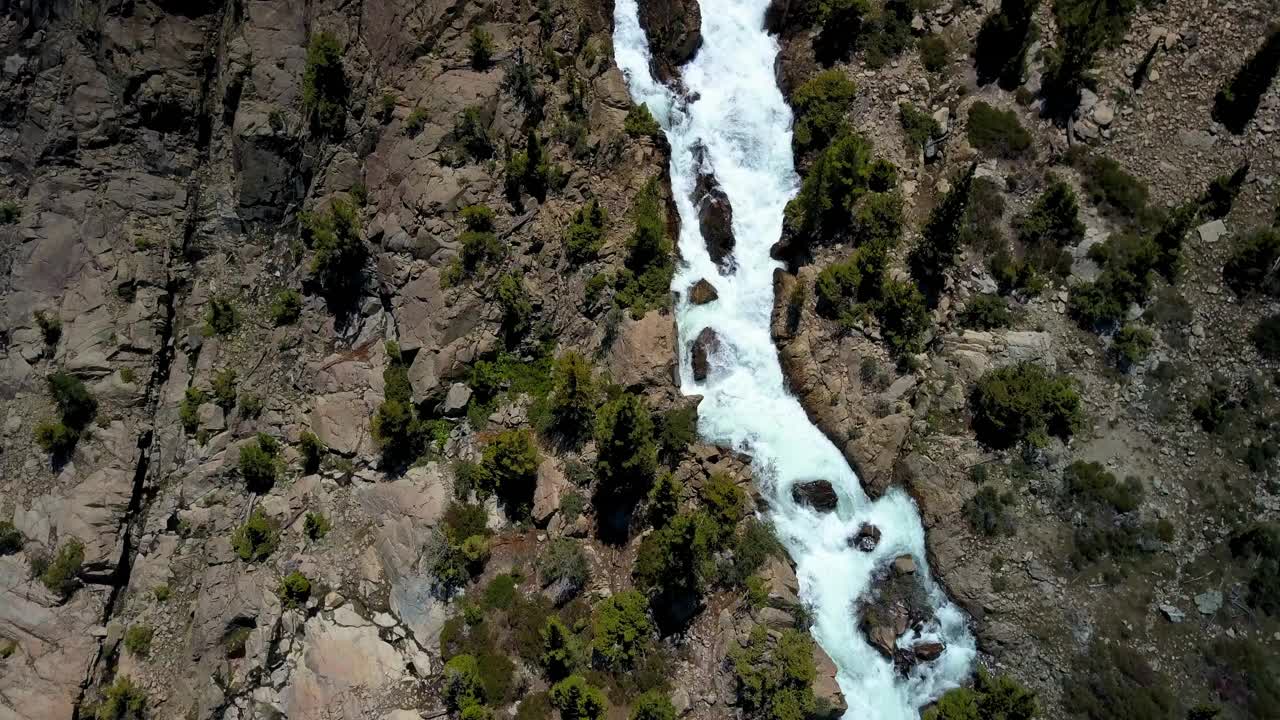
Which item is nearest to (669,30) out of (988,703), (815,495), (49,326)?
(815,495)

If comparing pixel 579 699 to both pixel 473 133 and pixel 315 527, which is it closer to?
pixel 315 527

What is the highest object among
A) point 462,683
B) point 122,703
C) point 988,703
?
point 988,703

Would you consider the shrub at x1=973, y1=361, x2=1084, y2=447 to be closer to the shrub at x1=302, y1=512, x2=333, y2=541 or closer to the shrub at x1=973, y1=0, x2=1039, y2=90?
the shrub at x1=973, y1=0, x2=1039, y2=90

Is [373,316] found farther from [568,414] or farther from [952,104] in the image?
[952,104]

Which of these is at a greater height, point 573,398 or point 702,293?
point 702,293

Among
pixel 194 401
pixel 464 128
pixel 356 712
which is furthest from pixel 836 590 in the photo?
pixel 194 401

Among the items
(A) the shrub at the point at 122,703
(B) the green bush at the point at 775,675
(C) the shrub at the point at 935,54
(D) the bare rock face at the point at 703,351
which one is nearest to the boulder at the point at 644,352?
(D) the bare rock face at the point at 703,351

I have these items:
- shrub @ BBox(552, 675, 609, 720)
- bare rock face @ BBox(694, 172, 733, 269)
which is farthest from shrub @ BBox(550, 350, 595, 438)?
shrub @ BBox(552, 675, 609, 720)
